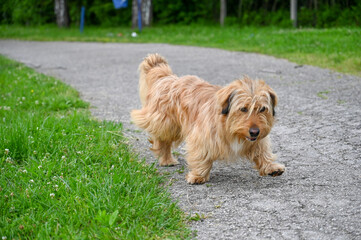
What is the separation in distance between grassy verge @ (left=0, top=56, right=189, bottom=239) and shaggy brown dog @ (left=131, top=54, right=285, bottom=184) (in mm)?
457

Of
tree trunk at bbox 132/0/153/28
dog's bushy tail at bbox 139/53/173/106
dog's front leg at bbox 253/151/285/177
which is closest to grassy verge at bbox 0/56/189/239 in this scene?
dog's bushy tail at bbox 139/53/173/106

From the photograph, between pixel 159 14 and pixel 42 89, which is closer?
pixel 42 89

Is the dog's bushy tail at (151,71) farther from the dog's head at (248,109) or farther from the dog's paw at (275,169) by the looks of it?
the dog's paw at (275,169)

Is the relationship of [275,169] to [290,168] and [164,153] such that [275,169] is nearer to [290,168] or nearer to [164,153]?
[290,168]

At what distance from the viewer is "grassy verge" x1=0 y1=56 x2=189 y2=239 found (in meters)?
3.36

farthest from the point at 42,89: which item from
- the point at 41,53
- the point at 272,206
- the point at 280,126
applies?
the point at 41,53

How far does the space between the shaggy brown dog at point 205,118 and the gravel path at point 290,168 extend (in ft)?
0.82

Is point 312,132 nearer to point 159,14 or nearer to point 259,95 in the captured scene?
point 259,95

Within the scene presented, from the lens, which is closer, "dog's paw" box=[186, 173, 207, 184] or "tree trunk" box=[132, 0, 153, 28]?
"dog's paw" box=[186, 173, 207, 184]

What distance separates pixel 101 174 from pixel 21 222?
3.34ft

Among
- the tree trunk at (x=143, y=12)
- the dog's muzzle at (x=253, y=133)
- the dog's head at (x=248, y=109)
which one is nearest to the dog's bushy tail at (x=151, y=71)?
the dog's head at (x=248, y=109)

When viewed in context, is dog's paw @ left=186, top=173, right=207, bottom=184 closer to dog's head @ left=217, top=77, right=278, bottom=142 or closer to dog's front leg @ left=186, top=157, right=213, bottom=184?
dog's front leg @ left=186, top=157, right=213, bottom=184

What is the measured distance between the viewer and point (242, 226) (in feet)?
11.3

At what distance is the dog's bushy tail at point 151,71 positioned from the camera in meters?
5.44
